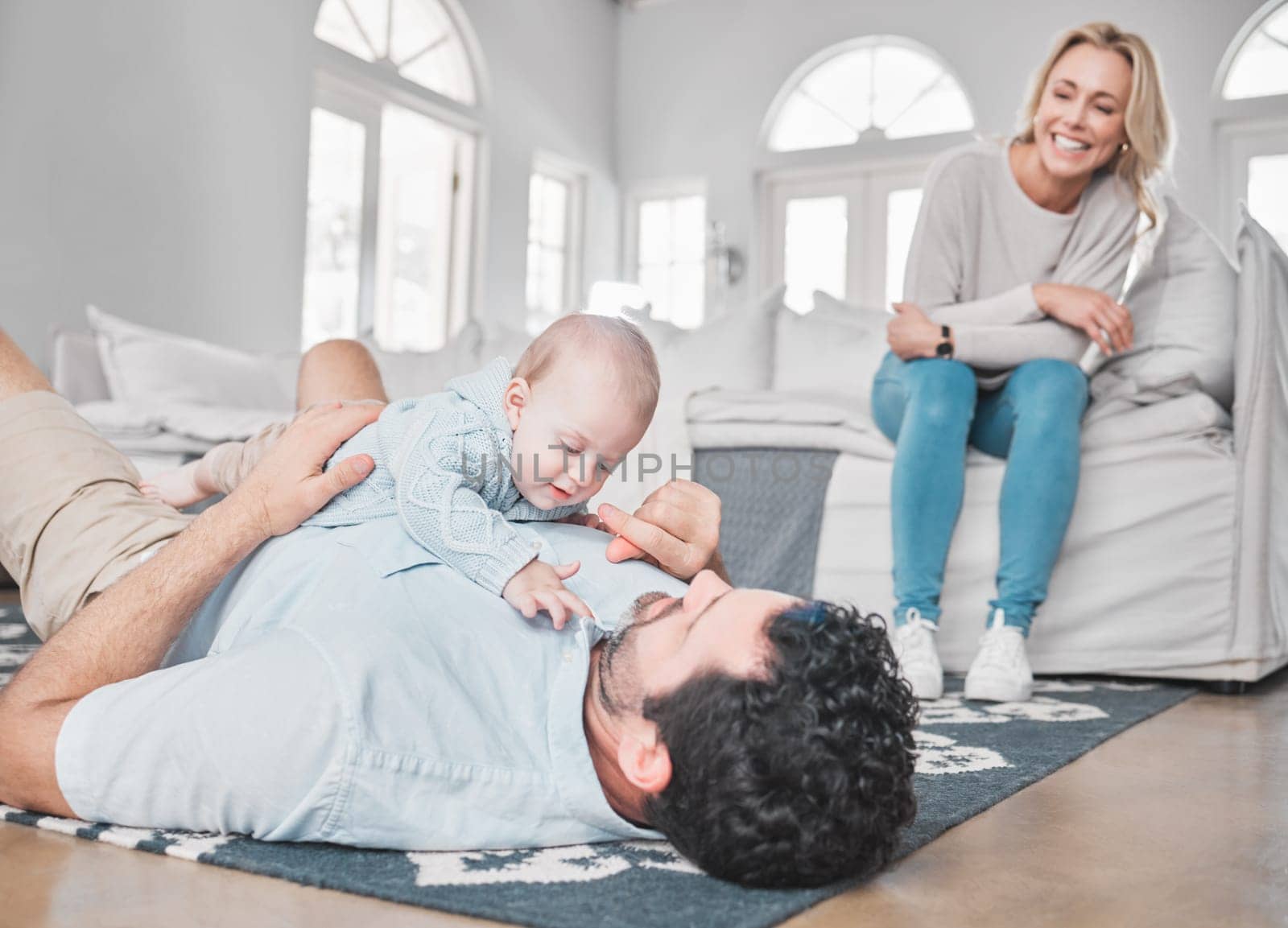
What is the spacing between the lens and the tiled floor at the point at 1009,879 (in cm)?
82

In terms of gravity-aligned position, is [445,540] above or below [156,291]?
below

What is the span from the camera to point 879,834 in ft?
2.77

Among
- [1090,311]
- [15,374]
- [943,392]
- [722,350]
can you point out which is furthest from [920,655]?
[722,350]

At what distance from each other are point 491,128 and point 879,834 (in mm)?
5878

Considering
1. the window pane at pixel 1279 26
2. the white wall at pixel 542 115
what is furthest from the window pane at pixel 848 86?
the window pane at pixel 1279 26

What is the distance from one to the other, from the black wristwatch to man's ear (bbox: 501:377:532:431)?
1132 millimetres

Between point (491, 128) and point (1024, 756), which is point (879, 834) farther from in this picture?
point (491, 128)

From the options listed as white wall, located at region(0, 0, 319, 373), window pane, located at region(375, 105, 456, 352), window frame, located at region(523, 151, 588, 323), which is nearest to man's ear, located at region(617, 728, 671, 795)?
white wall, located at region(0, 0, 319, 373)

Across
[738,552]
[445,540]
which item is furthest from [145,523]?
[738,552]

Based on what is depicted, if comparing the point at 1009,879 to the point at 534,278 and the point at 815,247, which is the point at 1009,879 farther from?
the point at 534,278

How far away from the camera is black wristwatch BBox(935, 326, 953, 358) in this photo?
83.4 inches

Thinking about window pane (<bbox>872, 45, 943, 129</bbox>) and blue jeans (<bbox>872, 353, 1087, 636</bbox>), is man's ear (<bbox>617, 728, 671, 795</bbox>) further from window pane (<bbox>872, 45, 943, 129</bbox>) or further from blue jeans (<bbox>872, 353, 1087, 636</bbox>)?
window pane (<bbox>872, 45, 943, 129</bbox>)

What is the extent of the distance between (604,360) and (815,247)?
5708mm

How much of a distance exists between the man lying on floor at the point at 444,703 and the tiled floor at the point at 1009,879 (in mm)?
56
